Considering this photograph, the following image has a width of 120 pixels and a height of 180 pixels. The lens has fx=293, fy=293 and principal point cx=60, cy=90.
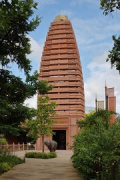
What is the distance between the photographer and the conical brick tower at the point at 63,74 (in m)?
49.0

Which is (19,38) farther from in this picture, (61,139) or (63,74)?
(63,74)

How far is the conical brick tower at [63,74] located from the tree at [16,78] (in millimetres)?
32309

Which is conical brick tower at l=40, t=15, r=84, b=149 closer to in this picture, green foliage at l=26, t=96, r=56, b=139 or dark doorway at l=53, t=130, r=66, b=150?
dark doorway at l=53, t=130, r=66, b=150

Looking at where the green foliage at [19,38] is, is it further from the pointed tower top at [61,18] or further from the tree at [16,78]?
the pointed tower top at [61,18]

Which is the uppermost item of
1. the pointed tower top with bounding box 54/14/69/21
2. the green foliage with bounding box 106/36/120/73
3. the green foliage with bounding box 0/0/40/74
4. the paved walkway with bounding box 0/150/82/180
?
the pointed tower top with bounding box 54/14/69/21

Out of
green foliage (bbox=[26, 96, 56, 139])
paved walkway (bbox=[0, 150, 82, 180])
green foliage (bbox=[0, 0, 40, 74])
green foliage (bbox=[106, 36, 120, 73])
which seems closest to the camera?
green foliage (bbox=[106, 36, 120, 73])

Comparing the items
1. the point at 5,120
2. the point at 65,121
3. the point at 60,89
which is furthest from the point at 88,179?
the point at 60,89

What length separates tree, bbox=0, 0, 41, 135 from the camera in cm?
1269

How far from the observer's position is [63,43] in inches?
2090

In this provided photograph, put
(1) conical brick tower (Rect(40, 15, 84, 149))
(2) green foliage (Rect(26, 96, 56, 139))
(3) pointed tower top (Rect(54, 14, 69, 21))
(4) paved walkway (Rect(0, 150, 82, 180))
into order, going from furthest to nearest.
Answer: (3) pointed tower top (Rect(54, 14, 69, 21)), (1) conical brick tower (Rect(40, 15, 84, 149)), (2) green foliage (Rect(26, 96, 56, 139)), (4) paved walkway (Rect(0, 150, 82, 180))

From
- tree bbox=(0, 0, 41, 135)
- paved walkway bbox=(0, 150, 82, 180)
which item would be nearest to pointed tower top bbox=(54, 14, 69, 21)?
tree bbox=(0, 0, 41, 135)

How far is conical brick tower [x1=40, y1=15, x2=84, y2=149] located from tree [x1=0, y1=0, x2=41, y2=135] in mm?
32309

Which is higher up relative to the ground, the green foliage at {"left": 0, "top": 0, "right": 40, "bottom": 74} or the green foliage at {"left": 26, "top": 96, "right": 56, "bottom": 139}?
the green foliage at {"left": 0, "top": 0, "right": 40, "bottom": 74}

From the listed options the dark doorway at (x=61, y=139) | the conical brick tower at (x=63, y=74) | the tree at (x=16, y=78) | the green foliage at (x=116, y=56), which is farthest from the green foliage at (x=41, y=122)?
the dark doorway at (x=61, y=139)
